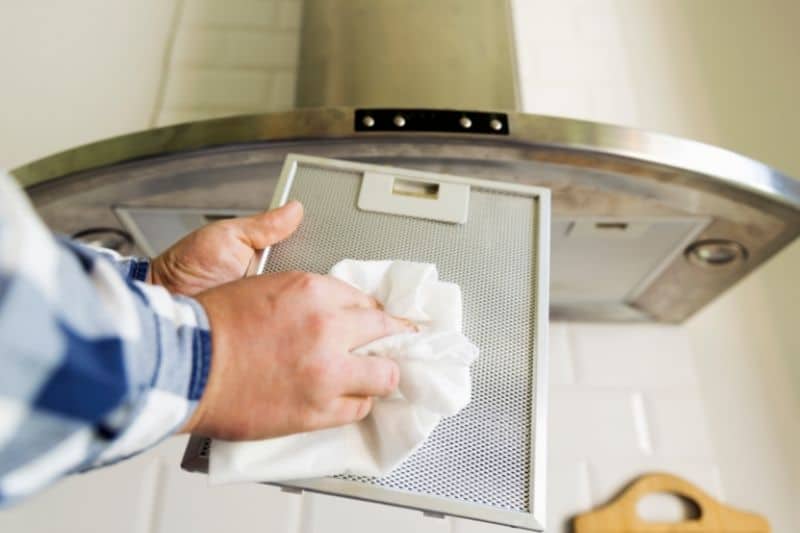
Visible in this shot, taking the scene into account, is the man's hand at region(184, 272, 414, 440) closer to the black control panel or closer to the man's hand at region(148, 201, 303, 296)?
the man's hand at region(148, 201, 303, 296)

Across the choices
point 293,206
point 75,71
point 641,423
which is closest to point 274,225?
point 293,206

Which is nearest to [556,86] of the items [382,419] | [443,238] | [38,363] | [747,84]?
[747,84]

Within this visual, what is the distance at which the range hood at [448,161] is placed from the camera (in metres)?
0.48

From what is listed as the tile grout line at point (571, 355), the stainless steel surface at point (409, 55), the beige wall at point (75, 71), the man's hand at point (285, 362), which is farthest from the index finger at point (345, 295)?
the beige wall at point (75, 71)

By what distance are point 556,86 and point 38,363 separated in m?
0.94

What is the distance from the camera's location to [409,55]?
66 cm

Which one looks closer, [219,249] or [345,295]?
[345,295]

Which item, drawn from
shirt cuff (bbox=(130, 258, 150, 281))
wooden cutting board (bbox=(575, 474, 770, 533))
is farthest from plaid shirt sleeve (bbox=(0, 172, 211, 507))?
wooden cutting board (bbox=(575, 474, 770, 533))

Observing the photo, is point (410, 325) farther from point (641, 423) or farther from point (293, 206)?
point (641, 423)

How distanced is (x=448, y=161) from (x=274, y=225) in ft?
0.58

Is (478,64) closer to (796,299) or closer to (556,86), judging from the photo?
(556,86)

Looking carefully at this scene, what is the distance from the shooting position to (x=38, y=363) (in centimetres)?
19

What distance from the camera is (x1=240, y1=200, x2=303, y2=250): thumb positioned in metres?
0.40

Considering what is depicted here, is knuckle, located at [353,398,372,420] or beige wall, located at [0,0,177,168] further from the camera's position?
beige wall, located at [0,0,177,168]
